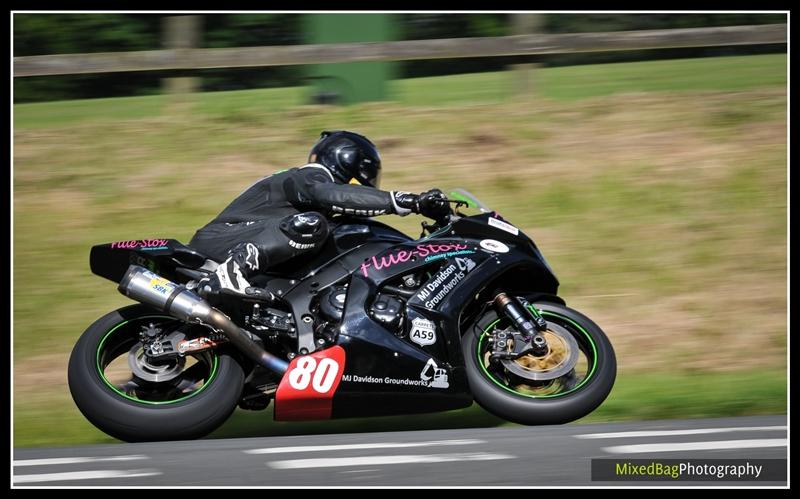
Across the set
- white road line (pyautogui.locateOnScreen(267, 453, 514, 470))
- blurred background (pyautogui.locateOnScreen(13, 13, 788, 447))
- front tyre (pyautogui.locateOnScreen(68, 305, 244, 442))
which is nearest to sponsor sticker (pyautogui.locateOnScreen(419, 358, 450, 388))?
white road line (pyautogui.locateOnScreen(267, 453, 514, 470))

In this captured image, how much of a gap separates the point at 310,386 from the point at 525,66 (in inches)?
250

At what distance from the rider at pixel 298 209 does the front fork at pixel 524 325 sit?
61 centimetres

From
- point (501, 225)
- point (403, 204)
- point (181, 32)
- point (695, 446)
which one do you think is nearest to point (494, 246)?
point (501, 225)

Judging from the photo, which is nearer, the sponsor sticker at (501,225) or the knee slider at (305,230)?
the knee slider at (305,230)

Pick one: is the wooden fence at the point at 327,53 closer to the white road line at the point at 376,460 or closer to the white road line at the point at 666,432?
the white road line at the point at 666,432

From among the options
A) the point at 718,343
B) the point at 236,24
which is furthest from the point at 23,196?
the point at 718,343

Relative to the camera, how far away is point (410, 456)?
5184 mm

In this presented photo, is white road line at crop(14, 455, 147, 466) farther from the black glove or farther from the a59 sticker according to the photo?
the black glove

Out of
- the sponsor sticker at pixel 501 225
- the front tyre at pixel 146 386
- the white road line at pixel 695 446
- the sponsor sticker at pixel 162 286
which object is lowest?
the white road line at pixel 695 446

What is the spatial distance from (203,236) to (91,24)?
235 inches

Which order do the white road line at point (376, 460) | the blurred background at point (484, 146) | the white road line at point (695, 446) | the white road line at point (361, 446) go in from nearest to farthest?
1. the white road line at point (376, 460)
2. the white road line at point (695, 446)
3. the white road line at point (361, 446)
4. the blurred background at point (484, 146)

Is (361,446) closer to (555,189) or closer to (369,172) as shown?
(369,172)

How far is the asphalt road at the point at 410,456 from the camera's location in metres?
4.79

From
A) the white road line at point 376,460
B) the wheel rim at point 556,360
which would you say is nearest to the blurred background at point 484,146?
the wheel rim at point 556,360
